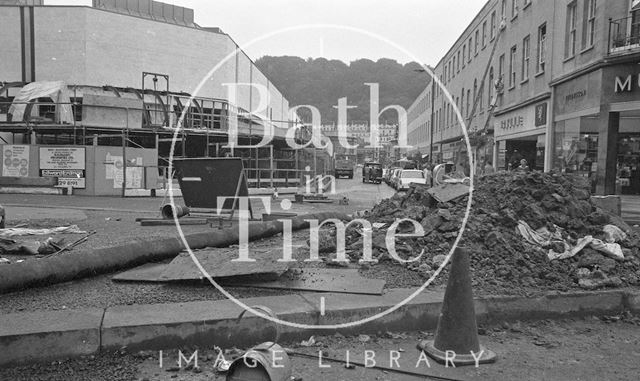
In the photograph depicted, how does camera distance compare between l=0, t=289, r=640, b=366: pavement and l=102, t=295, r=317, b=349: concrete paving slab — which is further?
l=102, t=295, r=317, b=349: concrete paving slab

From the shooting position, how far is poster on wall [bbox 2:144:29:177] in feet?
68.7

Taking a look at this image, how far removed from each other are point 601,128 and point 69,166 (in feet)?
69.0

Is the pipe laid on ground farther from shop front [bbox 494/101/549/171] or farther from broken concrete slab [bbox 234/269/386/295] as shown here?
shop front [bbox 494/101/549/171]

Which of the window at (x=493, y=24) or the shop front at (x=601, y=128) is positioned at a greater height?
the window at (x=493, y=24)

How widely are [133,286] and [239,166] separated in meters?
4.24

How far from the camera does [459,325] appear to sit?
161 inches

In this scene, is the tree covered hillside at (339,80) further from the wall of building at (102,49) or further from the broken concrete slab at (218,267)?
the wall of building at (102,49)

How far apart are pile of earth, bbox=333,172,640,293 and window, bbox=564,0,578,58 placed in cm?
1688

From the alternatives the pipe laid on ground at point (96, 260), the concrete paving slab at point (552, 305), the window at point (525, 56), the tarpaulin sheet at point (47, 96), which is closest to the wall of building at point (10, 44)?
the tarpaulin sheet at point (47, 96)

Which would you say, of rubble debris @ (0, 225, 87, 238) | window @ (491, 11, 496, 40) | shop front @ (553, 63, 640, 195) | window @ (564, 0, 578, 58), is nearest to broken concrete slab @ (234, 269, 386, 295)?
rubble debris @ (0, 225, 87, 238)

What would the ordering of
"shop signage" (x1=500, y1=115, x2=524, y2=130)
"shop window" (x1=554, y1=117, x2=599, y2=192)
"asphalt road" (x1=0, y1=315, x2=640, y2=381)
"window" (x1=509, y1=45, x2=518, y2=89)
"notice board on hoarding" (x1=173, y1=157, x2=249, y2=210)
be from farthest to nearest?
"window" (x1=509, y1=45, x2=518, y2=89) → "shop signage" (x1=500, y1=115, x2=524, y2=130) → "shop window" (x1=554, y1=117, x2=599, y2=192) → "notice board on hoarding" (x1=173, y1=157, x2=249, y2=210) → "asphalt road" (x1=0, y1=315, x2=640, y2=381)

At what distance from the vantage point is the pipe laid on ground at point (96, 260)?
489 cm

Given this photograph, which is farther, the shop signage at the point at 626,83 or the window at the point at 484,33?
the window at the point at 484,33

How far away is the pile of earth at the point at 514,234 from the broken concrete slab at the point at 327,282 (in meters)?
0.74
